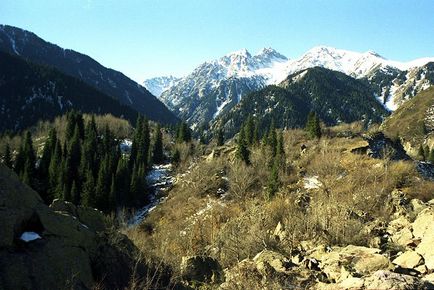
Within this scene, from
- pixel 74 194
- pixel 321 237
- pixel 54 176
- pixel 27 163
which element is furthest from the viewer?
pixel 27 163

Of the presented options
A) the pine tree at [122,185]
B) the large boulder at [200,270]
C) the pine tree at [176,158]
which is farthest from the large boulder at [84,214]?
the pine tree at [176,158]

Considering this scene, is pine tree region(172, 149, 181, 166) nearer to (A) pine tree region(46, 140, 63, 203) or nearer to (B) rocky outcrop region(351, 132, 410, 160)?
(A) pine tree region(46, 140, 63, 203)

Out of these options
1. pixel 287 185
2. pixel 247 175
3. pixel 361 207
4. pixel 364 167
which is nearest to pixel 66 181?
pixel 247 175

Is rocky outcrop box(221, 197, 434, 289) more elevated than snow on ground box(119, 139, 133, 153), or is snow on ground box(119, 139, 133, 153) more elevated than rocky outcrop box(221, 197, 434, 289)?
rocky outcrop box(221, 197, 434, 289)

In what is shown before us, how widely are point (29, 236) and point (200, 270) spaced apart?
A: 865cm

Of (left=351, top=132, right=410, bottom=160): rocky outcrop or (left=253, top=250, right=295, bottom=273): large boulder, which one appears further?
(left=351, top=132, right=410, bottom=160): rocky outcrop

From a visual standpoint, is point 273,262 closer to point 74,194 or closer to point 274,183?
point 274,183

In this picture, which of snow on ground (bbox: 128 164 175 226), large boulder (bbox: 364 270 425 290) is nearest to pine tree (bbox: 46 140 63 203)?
snow on ground (bbox: 128 164 175 226)

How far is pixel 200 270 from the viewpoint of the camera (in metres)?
19.5

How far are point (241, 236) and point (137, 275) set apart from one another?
11.5m

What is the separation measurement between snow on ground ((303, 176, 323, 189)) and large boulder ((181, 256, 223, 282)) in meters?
39.3

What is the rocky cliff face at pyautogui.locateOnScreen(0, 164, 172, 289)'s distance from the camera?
11.6 metres

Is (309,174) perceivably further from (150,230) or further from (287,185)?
(150,230)

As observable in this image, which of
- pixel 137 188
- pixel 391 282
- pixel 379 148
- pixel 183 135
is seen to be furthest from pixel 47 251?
pixel 183 135
